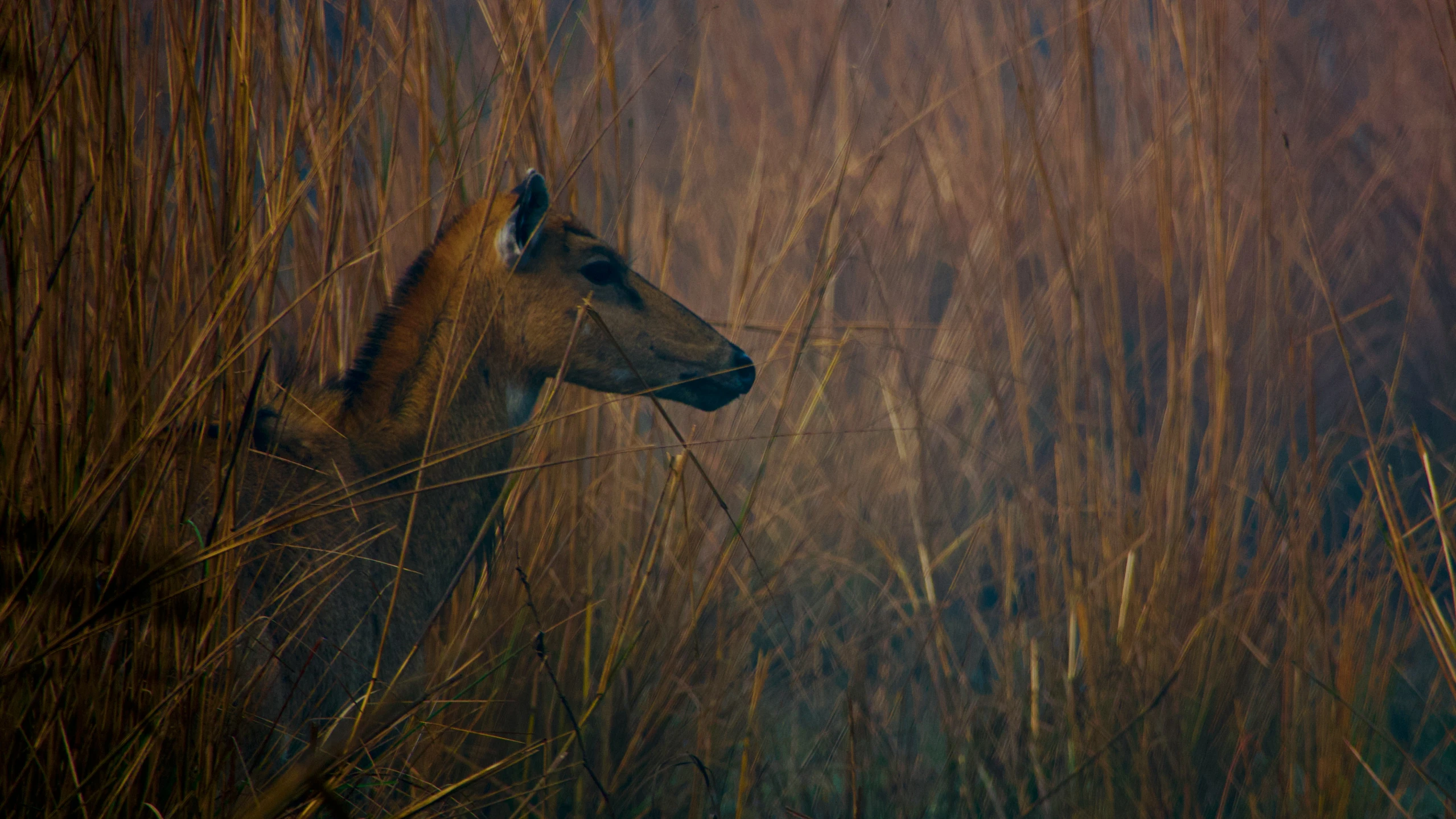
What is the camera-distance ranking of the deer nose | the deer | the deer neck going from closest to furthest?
the deer
the deer neck
the deer nose

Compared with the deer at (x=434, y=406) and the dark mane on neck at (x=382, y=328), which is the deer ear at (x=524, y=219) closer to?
the deer at (x=434, y=406)

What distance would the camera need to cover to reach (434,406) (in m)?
1.60

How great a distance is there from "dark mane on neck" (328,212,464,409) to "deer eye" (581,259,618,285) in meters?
0.26

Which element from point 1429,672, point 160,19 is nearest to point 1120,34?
point 160,19

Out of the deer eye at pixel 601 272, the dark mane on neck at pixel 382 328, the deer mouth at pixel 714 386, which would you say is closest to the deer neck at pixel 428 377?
the dark mane on neck at pixel 382 328

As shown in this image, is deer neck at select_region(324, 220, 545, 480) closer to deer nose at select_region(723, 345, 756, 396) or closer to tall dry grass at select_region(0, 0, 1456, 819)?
tall dry grass at select_region(0, 0, 1456, 819)

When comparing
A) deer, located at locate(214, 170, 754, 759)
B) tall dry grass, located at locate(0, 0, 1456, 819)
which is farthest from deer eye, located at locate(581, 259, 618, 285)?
tall dry grass, located at locate(0, 0, 1456, 819)

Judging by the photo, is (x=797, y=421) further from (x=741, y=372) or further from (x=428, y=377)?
(x=428, y=377)

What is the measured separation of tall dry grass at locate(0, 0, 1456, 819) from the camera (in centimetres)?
96

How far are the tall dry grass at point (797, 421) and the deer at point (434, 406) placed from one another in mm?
92

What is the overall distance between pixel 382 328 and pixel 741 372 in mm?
659

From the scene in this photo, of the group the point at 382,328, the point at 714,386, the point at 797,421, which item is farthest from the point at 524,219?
the point at 797,421

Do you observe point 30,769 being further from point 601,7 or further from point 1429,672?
point 1429,672

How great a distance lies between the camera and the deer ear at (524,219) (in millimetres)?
1705
